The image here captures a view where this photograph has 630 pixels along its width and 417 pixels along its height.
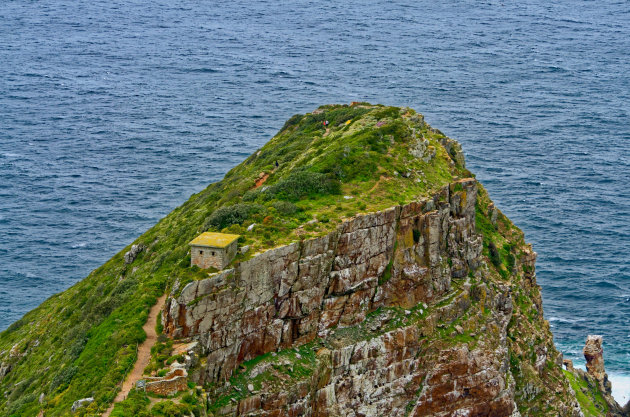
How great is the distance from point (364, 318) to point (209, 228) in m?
16.3

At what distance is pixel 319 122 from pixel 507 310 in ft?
135

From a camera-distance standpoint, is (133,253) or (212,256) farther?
(133,253)

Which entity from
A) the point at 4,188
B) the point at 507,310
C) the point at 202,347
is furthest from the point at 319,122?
the point at 4,188

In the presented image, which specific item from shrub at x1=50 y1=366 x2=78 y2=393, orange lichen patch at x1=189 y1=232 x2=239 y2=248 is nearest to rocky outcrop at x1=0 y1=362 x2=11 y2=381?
shrub at x1=50 y1=366 x2=78 y2=393

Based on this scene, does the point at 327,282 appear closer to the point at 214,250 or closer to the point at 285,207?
the point at 285,207

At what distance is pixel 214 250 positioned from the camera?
65.2m

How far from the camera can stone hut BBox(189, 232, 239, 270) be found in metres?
65.1

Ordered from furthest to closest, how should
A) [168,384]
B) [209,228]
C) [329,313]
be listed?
[209,228], [329,313], [168,384]

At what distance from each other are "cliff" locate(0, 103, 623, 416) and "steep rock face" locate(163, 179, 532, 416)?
0.45ft

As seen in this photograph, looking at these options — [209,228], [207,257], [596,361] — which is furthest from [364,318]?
[596,361]

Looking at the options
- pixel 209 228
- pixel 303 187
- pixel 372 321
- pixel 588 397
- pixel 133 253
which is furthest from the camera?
pixel 588 397

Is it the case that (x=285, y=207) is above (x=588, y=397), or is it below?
above

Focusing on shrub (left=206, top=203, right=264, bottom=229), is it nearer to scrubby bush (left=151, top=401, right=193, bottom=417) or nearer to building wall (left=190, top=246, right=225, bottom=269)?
building wall (left=190, top=246, right=225, bottom=269)

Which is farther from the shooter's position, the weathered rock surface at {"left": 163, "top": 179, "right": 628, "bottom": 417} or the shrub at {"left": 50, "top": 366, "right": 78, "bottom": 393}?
the shrub at {"left": 50, "top": 366, "right": 78, "bottom": 393}
